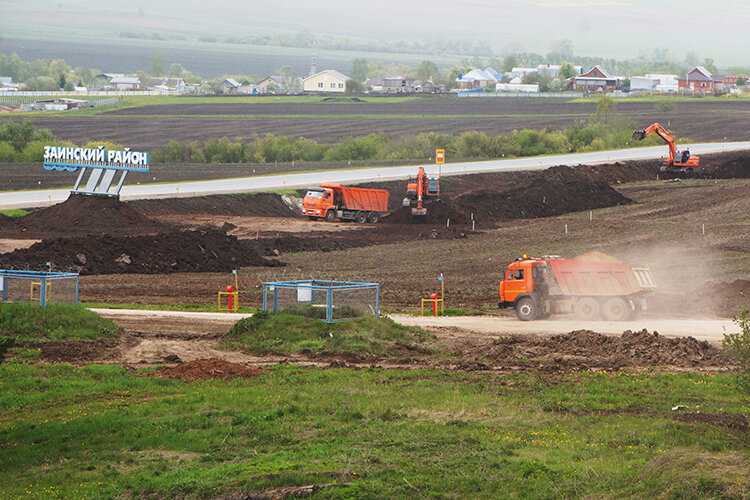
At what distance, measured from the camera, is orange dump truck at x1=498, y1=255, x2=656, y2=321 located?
34.6 meters

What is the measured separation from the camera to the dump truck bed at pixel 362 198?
66.5 metres

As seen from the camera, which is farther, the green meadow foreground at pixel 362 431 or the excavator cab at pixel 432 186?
the excavator cab at pixel 432 186

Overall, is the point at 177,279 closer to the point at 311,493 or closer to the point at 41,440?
the point at 41,440

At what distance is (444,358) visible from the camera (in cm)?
2722

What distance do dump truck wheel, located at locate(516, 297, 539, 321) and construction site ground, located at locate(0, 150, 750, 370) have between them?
0.70 m

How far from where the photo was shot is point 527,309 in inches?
1373

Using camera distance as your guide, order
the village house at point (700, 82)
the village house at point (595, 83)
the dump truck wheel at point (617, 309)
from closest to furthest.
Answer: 1. the dump truck wheel at point (617, 309)
2. the village house at point (700, 82)
3. the village house at point (595, 83)

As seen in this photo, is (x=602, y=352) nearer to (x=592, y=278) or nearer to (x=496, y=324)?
(x=496, y=324)

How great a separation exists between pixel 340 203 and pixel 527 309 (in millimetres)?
33468

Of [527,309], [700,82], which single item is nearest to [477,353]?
[527,309]

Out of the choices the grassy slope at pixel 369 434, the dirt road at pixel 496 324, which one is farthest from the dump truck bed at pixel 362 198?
the grassy slope at pixel 369 434

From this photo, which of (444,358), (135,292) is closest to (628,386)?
(444,358)

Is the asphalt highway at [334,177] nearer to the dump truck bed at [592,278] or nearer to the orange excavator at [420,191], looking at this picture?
the orange excavator at [420,191]

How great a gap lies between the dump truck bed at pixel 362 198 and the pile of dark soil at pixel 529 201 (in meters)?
1.21
